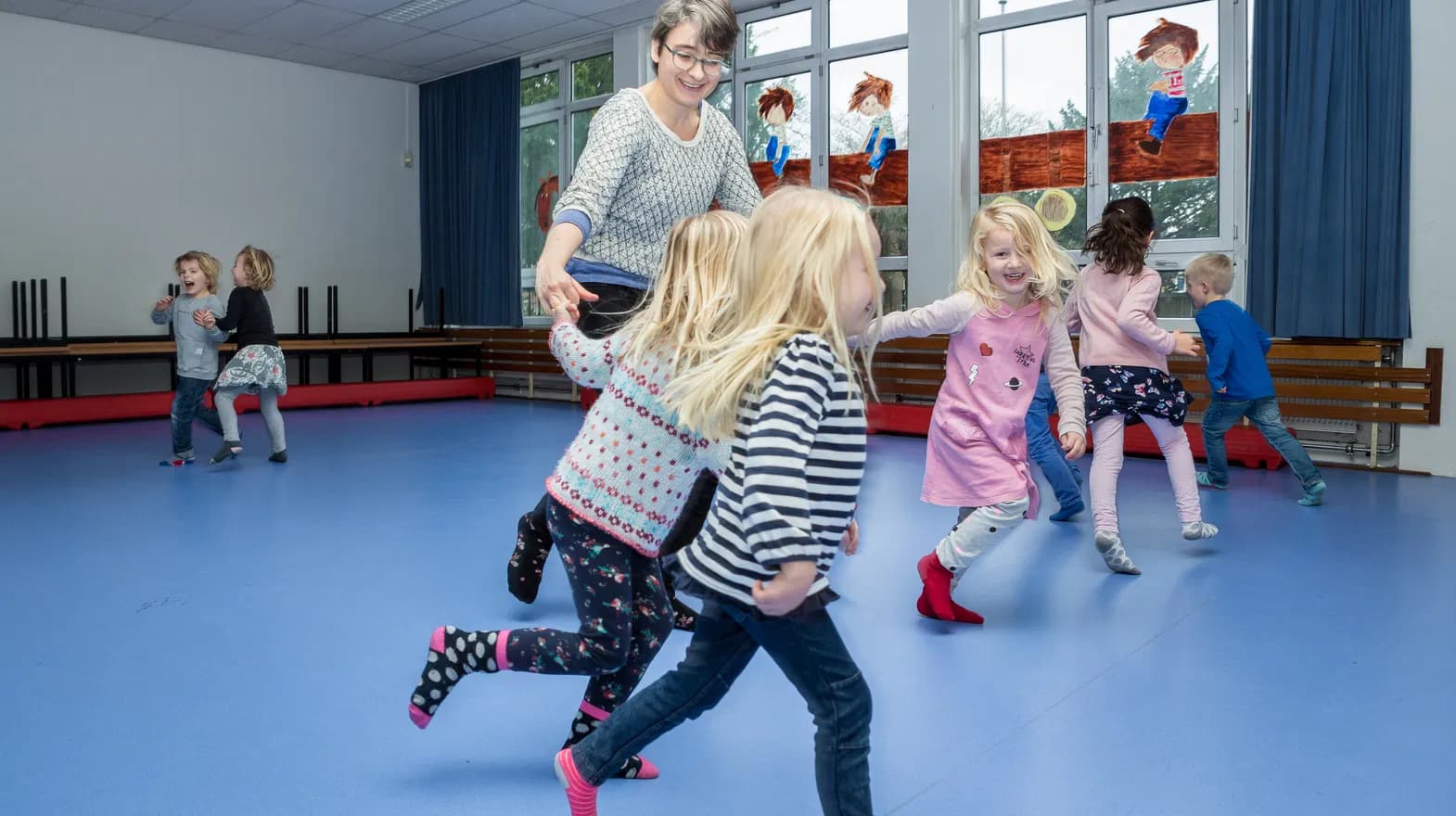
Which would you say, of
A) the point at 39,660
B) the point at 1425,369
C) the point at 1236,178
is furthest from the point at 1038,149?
the point at 39,660

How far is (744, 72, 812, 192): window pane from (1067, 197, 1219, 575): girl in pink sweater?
14.7 feet

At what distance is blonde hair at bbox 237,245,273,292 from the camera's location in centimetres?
534

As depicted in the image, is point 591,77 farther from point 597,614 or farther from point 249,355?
point 597,614

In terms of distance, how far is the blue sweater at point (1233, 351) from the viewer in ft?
14.0

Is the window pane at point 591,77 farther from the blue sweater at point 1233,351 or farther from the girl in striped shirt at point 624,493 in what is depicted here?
the girl in striped shirt at point 624,493

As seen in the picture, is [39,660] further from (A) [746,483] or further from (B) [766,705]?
(A) [746,483]

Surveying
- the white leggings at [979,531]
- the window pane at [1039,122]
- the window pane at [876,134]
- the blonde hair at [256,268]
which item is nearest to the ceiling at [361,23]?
the window pane at [876,134]

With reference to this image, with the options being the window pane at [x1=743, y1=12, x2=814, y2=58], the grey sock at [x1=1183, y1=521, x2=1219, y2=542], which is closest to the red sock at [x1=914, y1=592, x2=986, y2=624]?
the grey sock at [x1=1183, y1=521, x2=1219, y2=542]

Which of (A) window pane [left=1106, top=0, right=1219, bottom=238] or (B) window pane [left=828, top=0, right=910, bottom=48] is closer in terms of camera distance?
(A) window pane [left=1106, top=0, right=1219, bottom=238]

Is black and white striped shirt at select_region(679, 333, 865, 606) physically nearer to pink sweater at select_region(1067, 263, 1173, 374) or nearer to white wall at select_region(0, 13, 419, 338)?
pink sweater at select_region(1067, 263, 1173, 374)

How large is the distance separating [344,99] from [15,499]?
6.55 metres

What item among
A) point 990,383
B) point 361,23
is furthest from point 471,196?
point 990,383

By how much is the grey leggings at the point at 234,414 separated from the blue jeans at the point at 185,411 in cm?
8

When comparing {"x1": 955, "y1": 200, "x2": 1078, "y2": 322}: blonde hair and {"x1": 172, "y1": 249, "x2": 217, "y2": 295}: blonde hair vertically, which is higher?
{"x1": 172, "y1": 249, "x2": 217, "y2": 295}: blonde hair
